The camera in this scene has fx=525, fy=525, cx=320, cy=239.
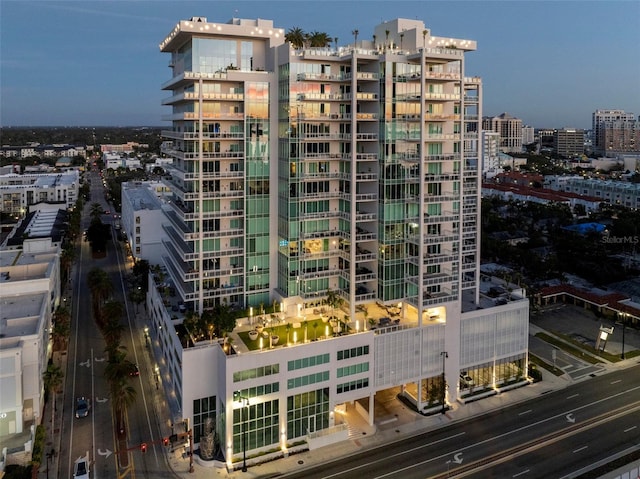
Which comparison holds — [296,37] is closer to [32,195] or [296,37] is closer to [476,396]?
[476,396]

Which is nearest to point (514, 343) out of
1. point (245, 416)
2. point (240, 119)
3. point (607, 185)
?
point (245, 416)

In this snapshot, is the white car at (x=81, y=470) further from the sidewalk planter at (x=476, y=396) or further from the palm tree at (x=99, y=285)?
the palm tree at (x=99, y=285)

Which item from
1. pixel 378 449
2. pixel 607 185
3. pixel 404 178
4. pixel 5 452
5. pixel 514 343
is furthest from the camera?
pixel 607 185

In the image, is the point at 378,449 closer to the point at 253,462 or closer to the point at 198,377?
the point at 253,462

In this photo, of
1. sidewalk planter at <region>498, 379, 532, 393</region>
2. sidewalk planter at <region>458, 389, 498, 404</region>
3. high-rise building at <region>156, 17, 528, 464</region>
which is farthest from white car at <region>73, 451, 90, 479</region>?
sidewalk planter at <region>498, 379, 532, 393</region>

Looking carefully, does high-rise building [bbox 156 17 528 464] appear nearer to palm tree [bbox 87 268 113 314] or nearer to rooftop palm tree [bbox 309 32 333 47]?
rooftop palm tree [bbox 309 32 333 47]

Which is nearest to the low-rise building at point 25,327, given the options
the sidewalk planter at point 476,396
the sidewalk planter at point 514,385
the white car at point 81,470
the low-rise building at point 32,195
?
the white car at point 81,470

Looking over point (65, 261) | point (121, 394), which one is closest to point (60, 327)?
point (121, 394)
